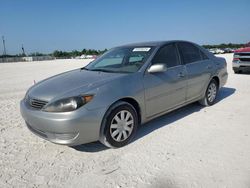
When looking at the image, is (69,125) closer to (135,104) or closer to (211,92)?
(135,104)

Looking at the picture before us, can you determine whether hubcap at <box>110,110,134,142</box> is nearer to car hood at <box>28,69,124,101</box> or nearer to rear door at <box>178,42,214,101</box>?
car hood at <box>28,69,124,101</box>

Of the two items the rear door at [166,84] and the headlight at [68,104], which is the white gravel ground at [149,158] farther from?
the headlight at [68,104]

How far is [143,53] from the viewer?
3846 millimetres

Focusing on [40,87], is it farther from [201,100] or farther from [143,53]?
[201,100]

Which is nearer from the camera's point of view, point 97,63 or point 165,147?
point 165,147

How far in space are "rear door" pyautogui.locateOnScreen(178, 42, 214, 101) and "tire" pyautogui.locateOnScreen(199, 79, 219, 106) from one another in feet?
0.81

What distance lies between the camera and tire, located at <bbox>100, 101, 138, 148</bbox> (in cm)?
307

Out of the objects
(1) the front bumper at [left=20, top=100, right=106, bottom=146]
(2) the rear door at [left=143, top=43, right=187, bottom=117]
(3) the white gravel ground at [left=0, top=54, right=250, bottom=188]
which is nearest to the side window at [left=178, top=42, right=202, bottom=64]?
(2) the rear door at [left=143, top=43, right=187, bottom=117]

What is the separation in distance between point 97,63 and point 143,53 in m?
1.09

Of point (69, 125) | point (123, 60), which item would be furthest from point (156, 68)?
point (69, 125)

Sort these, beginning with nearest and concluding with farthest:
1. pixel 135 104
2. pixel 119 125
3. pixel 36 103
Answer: pixel 36 103 < pixel 119 125 < pixel 135 104

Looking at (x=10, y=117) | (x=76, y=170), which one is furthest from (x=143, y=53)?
(x=10, y=117)

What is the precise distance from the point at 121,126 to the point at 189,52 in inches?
95.2

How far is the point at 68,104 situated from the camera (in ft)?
9.20
